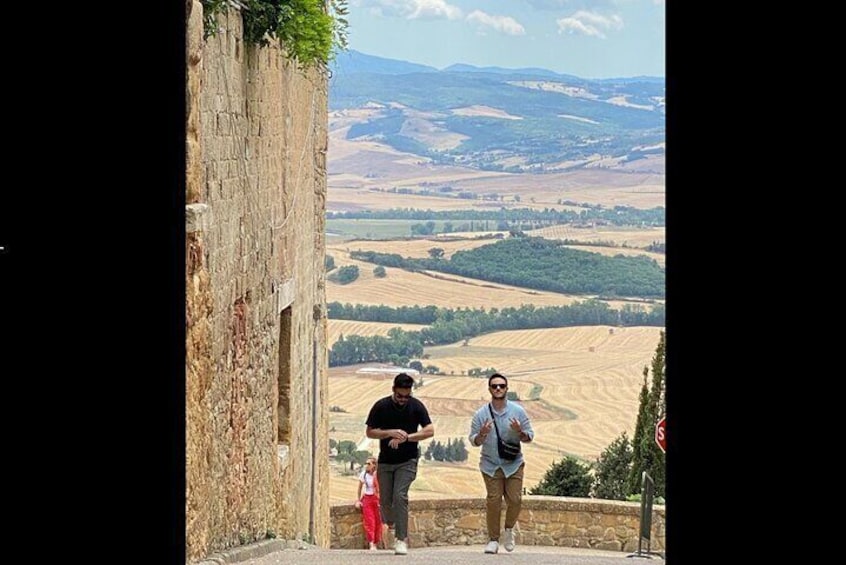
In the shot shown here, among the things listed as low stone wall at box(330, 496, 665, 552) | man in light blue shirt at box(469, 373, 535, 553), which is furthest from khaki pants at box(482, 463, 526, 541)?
low stone wall at box(330, 496, 665, 552)

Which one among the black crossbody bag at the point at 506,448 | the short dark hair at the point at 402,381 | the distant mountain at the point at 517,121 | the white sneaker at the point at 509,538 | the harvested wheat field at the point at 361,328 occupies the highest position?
the distant mountain at the point at 517,121

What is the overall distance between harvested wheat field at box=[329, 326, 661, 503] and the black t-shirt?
1494 cm

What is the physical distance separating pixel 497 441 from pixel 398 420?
2.96ft

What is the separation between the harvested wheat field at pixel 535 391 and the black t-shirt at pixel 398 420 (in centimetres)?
1494

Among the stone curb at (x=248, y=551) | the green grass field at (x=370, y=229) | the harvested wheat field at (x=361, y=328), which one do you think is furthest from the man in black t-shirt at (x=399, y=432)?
the green grass field at (x=370, y=229)

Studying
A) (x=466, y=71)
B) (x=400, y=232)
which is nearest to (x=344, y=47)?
(x=400, y=232)

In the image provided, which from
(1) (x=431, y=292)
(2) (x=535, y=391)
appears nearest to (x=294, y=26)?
(2) (x=535, y=391)

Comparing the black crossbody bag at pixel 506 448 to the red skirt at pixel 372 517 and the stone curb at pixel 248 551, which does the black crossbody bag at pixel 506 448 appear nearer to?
the stone curb at pixel 248 551

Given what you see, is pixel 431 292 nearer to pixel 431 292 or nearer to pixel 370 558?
pixel 431 292

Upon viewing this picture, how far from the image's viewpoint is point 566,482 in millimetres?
23438

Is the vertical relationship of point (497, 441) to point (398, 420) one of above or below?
below

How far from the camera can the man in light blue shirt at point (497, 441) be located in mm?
12273
